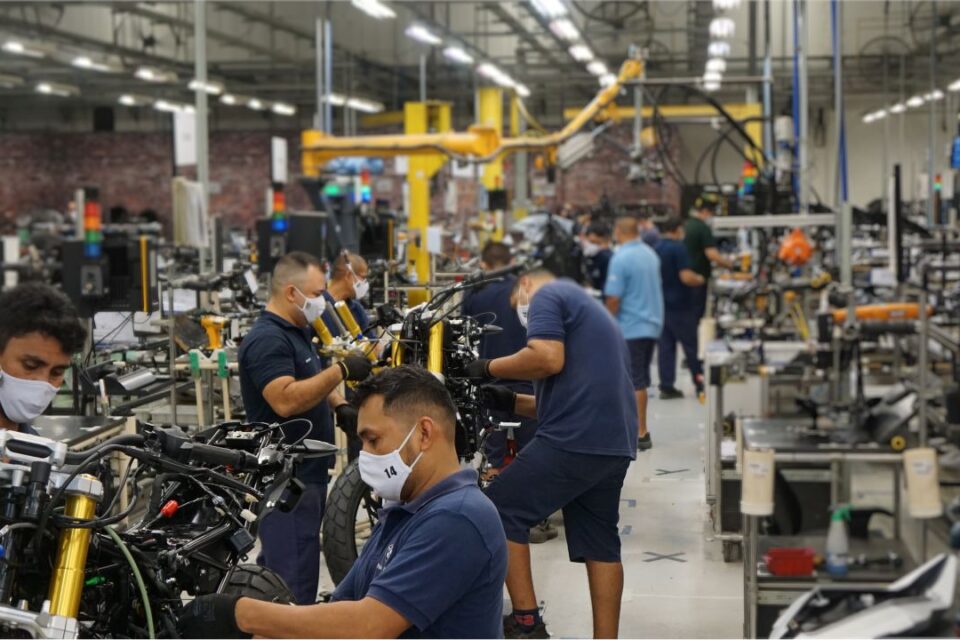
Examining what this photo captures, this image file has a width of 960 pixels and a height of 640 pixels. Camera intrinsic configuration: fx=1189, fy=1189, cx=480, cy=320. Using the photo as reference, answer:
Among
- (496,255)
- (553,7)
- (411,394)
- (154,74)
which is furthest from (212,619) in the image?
(154,74)

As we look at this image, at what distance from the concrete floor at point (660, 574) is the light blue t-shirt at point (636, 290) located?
1431 millimetres

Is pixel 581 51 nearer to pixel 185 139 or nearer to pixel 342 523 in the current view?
pixel 185 139

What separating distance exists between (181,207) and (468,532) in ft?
20.3

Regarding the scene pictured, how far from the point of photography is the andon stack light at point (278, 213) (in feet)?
28.1

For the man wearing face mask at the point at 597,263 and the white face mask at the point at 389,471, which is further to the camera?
the man wearing face mask at the point at 597,263

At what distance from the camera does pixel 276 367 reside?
13.5 ft

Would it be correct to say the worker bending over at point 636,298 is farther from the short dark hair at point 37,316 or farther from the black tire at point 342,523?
the short dark hair at point 37,316

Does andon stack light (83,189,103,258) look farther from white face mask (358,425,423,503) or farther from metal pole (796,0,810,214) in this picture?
metal pole (796,0,810,214)

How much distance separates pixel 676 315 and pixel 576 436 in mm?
6276

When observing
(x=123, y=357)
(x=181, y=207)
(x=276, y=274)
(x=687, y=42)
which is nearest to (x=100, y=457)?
(x=276, y=274)

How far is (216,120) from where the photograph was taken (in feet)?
97.8

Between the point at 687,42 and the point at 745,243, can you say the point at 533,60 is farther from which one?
the point at 745,243

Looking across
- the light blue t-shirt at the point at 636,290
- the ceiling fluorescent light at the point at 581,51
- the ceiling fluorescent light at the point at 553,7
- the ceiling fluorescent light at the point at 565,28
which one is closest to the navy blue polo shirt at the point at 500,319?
the light blue t-shirt at the point at 636,290

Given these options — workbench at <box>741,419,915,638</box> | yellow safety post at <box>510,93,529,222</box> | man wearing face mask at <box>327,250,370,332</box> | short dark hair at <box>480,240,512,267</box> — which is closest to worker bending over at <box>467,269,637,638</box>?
workbench at <box>741,419,915,638</box>
